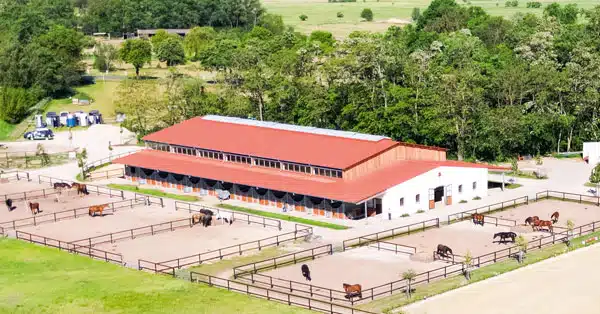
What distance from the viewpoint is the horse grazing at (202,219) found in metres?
72.0

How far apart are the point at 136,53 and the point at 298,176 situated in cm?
7979

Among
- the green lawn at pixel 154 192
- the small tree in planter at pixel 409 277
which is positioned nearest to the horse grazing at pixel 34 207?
the green lawn at pixel 154 192

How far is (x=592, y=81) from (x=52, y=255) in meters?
57.1

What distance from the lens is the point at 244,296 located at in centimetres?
5412

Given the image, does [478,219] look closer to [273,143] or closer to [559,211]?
[559,211]

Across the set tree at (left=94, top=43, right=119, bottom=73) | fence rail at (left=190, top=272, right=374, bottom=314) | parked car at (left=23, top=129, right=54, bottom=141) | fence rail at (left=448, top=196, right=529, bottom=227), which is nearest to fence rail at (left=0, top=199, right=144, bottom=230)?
fence rail at (left=190, top=272, right=374, bottom=314)

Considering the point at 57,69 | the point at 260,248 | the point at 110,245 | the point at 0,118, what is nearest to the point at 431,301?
the point at 260,248

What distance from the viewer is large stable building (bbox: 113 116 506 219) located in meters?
74.7

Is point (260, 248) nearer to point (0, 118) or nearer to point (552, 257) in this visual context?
point (552, 257)

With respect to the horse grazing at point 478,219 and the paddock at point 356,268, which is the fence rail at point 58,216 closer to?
the paddock at point 356,268

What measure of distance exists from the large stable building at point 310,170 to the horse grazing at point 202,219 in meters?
6.75

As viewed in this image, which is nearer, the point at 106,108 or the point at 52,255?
the point at 52,255

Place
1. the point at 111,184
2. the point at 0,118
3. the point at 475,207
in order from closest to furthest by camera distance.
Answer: the point at 475,207
the point at 111,184
the point at 0,118

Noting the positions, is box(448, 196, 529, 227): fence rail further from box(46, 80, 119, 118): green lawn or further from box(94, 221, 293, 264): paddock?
box(46, 80, 119, 118): green lawn
